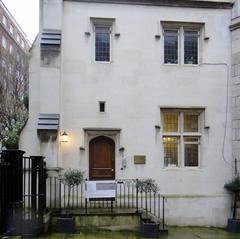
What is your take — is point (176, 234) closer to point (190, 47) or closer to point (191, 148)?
point (191, 148)

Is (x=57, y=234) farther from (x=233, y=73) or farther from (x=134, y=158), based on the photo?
(x=233, y=73)

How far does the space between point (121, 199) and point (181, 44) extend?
20.6 ft

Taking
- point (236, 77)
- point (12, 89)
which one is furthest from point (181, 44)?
point (12, 89)

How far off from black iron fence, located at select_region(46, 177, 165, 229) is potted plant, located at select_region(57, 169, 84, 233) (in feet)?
0.74

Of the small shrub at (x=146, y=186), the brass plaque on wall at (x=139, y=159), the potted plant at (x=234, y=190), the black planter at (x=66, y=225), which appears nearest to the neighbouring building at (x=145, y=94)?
the brass plaque on wall at (x=139, y=159)

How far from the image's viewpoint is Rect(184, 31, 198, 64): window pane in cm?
1695

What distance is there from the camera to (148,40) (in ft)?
54.2

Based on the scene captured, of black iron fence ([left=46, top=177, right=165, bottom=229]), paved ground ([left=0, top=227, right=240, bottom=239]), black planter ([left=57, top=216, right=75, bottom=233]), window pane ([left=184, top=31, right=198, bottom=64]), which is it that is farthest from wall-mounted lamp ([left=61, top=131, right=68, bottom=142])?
window pane ([left=184, top=31, right=198, bottom=64])

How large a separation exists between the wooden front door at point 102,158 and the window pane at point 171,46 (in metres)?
3.84

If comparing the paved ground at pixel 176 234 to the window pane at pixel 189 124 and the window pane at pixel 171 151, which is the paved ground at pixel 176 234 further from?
the window pane at pixel 189 124

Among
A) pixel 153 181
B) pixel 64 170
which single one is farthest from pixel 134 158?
pixel 64 170

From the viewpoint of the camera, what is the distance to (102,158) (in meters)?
16.3

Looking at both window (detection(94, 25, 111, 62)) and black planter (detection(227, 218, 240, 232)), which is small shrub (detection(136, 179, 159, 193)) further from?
window (detection(94, 25, 111, 62))

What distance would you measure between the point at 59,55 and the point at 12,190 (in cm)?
768
